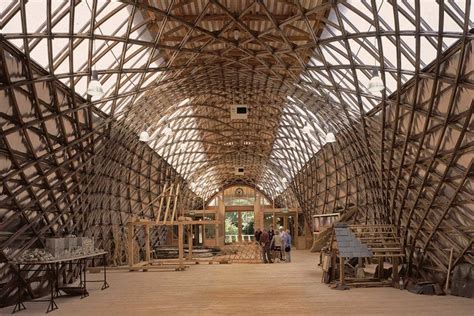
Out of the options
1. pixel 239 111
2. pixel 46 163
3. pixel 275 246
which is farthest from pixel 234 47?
pixel 275 246

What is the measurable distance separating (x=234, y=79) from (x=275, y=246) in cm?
1136

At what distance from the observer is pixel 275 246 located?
102ft

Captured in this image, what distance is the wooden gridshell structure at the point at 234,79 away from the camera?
47.6 ft

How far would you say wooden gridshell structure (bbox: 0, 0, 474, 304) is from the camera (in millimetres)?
14523

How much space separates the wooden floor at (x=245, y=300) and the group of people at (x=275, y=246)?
8.26m

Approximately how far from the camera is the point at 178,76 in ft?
87.1

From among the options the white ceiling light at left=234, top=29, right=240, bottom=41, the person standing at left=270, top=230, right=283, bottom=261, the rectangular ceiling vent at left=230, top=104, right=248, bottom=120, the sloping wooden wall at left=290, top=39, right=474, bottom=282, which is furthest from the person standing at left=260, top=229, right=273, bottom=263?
the white ceiling light at left=234, top=29, right=240, bottom=41

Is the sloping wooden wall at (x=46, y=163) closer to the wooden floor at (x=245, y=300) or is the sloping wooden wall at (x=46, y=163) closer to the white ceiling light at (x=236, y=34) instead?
the wooden floor at (x=245, y=300)

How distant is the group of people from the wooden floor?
826cm

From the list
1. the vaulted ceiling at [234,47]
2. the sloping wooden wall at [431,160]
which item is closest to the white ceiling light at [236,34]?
the vaulted ceiling at [234,47]

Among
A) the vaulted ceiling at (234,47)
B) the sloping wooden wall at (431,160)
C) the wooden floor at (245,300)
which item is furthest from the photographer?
the vaulted ceiling at (234,47)

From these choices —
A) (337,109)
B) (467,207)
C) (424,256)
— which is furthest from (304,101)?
(467,207)

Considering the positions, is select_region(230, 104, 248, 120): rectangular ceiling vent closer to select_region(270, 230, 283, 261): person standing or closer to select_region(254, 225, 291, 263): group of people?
select_region(254, 225, 291, 263): group of people

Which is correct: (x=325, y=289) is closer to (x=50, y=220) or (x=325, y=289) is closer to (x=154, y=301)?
(x=154, y=301)
